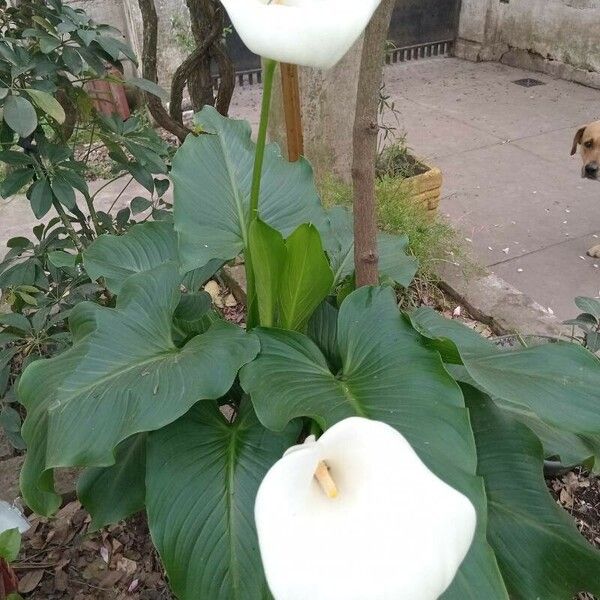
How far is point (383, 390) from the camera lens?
0.81 meters

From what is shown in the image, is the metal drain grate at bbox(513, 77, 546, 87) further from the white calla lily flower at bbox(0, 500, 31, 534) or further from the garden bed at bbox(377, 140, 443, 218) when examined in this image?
the white calla lily flower at bbox(0, 500, 31, 534)

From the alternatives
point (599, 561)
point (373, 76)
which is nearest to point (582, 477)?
point (599, 561)

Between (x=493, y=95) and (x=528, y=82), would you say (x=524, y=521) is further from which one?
(x=528, y=82)

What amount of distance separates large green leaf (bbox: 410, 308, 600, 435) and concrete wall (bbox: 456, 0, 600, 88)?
403cm

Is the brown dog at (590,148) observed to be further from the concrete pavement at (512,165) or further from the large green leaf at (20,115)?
the large green leaf at (20,115)

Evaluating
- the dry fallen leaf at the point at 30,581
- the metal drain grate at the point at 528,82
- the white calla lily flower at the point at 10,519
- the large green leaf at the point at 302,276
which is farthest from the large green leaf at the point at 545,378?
the metal drain grate at the point at 528,82

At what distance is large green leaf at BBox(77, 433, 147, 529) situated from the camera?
94 centimetres

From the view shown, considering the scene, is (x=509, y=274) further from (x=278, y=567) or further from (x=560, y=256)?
(x=278, y=567)

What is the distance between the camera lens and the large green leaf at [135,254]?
115 centimetres

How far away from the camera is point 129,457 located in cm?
98

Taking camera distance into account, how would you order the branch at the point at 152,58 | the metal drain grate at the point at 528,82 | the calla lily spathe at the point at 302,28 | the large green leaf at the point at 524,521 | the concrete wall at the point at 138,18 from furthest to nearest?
the metal drain grate at the point at 528,82 < the concrete wall at the point at 138,18 < the branch at the point at 152,58 < the large green leaf at the point at 524,521 < the calla lily spathe at the point at 302,28

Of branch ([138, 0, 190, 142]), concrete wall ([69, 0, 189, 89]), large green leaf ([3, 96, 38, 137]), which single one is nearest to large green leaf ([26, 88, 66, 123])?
large green leaf ([3, 96, 38, 137])

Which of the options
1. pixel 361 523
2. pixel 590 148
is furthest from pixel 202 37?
pixel 361 523

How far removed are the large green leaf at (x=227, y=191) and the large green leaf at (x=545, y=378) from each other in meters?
0.38
